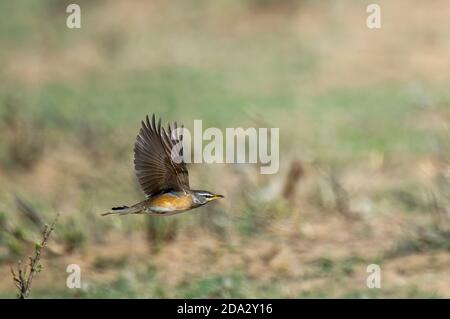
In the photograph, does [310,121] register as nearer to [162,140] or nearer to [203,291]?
[203,291]

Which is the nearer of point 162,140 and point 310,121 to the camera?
point 162,140

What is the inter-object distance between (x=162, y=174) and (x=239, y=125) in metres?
4.41

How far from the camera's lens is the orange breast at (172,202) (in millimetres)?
4645

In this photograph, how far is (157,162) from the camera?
15.4 ft

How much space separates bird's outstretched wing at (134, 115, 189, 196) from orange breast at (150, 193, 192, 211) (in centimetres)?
3

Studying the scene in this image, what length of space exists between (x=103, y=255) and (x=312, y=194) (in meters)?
1.47

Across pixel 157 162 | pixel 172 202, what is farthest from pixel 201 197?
pixel 157 162

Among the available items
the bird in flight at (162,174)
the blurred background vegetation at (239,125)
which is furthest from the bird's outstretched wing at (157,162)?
the blurred background vegetation at (239,125)

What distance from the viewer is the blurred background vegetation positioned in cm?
639

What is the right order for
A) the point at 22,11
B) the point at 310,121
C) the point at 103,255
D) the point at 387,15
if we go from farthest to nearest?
the point at 22,11
the point at 387,15
the point at 310,121
the point at 103,255

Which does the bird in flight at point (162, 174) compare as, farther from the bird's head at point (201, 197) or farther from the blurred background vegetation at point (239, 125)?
the blurred background vegetation at point (239, 125)

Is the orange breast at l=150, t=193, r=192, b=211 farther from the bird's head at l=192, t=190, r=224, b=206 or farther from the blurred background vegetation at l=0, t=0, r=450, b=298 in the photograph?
the blurred background vegetation at l=0, t=0, r=450, b=298

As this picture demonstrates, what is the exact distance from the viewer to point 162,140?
4.68m
